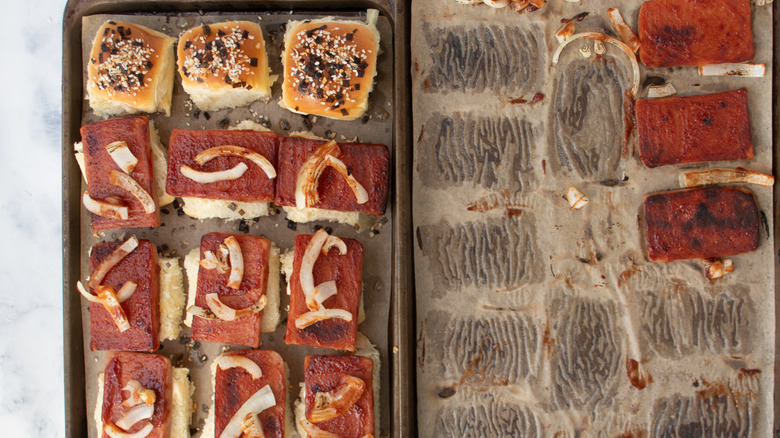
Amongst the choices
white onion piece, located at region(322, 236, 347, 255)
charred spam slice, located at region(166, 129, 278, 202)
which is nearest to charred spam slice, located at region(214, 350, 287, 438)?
white onion piece, located at region(322, 236, 347, 255)

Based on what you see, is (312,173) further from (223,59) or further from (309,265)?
(223,59)

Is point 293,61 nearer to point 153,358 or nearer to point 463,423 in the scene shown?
point 153,358

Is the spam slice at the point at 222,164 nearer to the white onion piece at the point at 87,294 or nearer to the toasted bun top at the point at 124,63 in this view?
the toasted bun top at the point at 124,63

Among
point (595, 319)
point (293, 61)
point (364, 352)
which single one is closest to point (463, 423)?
point (364, 352)

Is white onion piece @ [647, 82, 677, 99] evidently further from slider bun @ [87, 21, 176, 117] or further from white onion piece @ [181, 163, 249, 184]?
slider bun @ [87, 21, 176, 117]

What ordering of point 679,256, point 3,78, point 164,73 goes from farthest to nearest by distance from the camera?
point 3,78, point 164,73, point 679,256
